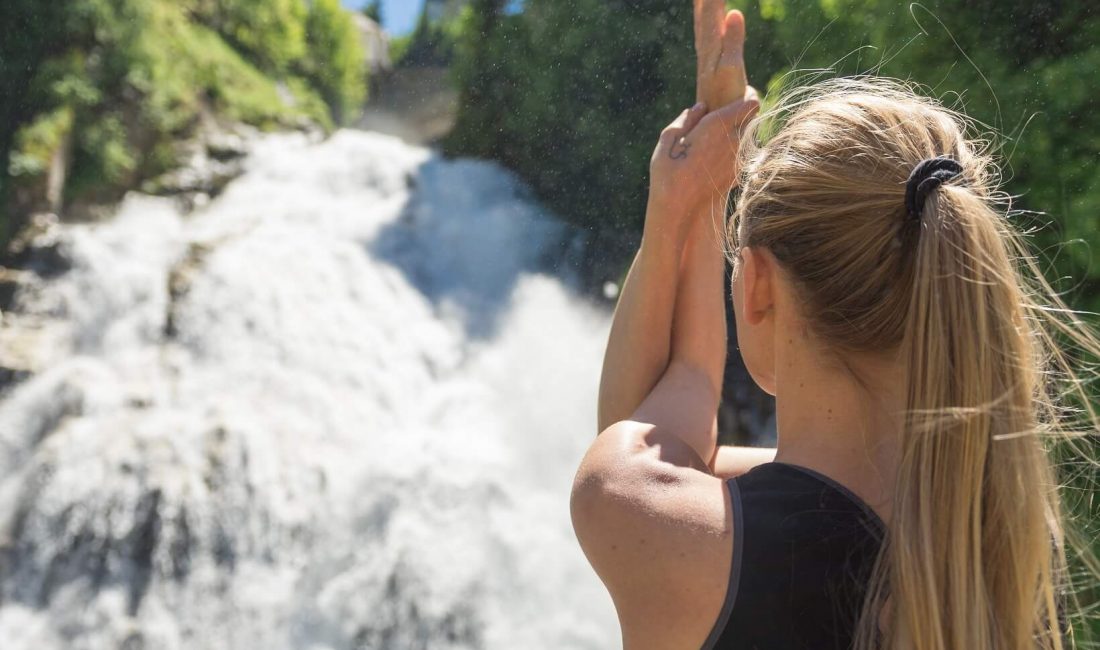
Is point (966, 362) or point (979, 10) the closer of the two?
point (966, 362)

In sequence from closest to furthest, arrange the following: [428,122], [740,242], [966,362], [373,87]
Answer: [966,362] < [740,242] < [428,122] < [373,87]

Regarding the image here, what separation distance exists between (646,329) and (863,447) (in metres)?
0.29

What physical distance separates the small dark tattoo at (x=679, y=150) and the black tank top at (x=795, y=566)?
1.38 ft

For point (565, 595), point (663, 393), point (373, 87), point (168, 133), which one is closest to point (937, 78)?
point (663, 393)

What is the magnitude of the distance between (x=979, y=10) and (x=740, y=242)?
8.44 ft

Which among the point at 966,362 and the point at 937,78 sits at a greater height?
the point at 937,78

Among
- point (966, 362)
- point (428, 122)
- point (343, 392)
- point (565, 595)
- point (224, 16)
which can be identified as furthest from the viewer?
point (224, 16)

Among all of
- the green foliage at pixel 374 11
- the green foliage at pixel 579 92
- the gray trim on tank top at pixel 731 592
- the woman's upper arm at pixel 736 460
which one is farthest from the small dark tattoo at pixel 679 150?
the green foliage at pixel 374 11

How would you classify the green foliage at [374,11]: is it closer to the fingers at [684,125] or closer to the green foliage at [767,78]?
the green foliage at [767,78]

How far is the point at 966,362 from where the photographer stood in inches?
28.3

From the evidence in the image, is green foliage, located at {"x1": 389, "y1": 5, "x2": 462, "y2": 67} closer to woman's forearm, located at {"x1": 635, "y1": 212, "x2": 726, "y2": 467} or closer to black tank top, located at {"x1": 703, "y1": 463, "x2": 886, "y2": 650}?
woman's forearm, located at {"x1": 635, "y1": 212, "x2": 726, "y2": 467}

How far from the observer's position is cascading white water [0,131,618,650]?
4590mm

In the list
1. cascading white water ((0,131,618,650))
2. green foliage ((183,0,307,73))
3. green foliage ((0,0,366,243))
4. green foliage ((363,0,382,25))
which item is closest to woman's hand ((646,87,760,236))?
cascading white water ((0,131,618,650))

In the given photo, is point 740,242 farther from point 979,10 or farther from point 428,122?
point 428,122
